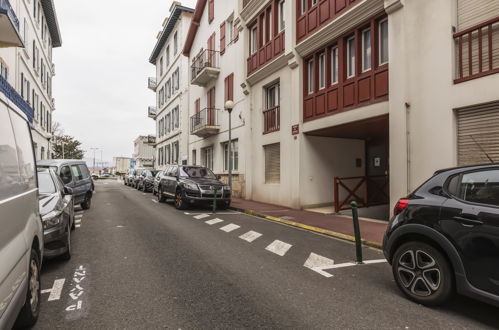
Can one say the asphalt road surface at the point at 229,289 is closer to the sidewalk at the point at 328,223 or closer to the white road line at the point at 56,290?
the white road line at the point at 56,290

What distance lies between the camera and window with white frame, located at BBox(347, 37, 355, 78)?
444 inches

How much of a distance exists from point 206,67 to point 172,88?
13.3 meters

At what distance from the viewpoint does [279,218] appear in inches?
417

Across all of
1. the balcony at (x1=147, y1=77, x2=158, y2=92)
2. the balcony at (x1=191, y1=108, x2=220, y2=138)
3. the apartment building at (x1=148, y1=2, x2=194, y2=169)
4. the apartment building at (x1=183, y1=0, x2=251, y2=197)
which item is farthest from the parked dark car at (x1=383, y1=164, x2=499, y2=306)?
the balcony at (x1=147, y1=77, x2=158, y2=92)

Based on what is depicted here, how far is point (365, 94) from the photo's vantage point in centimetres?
1037

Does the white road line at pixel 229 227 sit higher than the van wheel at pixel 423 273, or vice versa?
the van wheel at pixel 423 273

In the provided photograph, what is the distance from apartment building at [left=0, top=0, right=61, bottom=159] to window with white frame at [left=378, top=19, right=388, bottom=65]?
10.1 m

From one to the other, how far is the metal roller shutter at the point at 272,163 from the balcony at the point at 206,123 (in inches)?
219

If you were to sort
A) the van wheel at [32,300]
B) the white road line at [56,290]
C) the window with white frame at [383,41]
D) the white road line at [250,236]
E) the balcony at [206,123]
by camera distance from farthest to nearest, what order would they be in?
the balcony at [206,123] < the window with white frame at [383,41] < the white road line at [250,236] < the white road line at [56,290] < the van wheel at [32,300]

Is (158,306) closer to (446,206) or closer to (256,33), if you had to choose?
(446,206)

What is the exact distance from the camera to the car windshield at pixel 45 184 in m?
6.24

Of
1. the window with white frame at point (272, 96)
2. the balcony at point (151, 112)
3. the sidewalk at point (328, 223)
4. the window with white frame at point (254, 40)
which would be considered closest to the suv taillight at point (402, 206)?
the sidewalk at point (328, 223)

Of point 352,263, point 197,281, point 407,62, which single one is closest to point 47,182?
point 197,281

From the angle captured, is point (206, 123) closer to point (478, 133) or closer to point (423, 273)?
point (478, 133)
